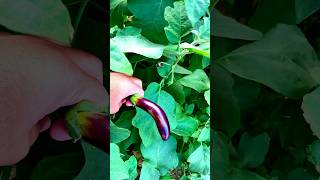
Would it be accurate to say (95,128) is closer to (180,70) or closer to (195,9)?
(180,70)

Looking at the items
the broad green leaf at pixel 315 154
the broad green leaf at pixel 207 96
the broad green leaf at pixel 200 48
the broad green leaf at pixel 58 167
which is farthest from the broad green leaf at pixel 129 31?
the broad green leaf at pixel 315 154

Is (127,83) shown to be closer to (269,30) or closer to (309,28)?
(269,30)

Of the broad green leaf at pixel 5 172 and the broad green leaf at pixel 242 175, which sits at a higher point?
the broad green leaf at pixel 5 172

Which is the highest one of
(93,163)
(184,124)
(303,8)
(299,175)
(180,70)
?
(303,8)

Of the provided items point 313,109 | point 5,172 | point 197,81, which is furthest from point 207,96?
point 5,172

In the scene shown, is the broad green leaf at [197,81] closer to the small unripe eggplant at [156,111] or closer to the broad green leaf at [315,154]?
the small unripe eggplant at [156,111]

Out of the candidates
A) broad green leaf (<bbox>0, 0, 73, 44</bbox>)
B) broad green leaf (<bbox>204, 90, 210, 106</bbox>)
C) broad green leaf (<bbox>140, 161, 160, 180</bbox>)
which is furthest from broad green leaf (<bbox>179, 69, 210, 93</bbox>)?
broad green leaf (<bbox>0, 0, 73, 44</bbox>)

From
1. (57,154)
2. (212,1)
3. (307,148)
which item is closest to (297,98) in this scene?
(307,148)
